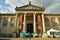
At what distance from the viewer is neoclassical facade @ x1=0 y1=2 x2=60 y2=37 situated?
35034 mm

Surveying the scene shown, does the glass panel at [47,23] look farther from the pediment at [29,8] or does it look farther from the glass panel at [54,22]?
the pediment at [29,8]

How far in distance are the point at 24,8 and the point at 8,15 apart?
236 inches

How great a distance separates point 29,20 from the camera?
125 ft

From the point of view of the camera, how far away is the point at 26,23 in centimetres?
3653

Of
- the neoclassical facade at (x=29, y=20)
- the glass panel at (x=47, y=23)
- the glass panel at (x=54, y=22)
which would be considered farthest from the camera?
the glass panel at (x=54, y=22)

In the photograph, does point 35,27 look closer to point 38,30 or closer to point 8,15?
point 38,30

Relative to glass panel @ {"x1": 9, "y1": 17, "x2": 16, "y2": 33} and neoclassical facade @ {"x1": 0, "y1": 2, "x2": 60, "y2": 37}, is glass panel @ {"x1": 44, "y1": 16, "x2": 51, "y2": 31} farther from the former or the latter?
glass panel @ {"x1": 9, "y1": 17, "x2": 16, "y2": 33}

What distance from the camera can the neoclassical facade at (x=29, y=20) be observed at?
35.0m

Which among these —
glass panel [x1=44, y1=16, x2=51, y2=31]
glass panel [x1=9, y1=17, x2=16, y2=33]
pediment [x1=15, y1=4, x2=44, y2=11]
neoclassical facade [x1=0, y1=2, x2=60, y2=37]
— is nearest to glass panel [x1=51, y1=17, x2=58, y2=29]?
neoclassical facade [x1=0, y1=2, x2=60, y2=37]

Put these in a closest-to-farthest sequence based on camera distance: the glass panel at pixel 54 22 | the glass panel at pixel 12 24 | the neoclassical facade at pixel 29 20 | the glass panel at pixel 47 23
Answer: the neoclassical facade at pixel 29 20 < the glass panel at pixel 12 24 < the glass panel at pixel 47 23 < the glass panel at pixel 54 22

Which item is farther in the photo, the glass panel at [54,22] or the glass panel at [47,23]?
the glass panel at [54,22]

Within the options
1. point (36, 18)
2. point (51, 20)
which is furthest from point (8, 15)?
point (51, 20)

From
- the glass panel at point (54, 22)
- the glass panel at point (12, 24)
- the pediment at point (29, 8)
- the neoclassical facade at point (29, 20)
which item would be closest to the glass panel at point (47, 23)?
the neoclassical facade at point (29, 20)

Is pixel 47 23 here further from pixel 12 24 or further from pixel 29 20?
pixel 12 24
